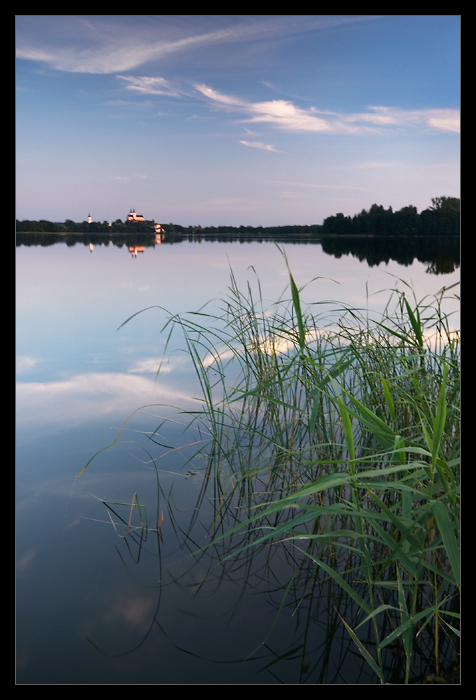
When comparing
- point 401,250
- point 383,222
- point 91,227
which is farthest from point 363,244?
point 91,227

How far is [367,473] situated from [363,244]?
65.1ft

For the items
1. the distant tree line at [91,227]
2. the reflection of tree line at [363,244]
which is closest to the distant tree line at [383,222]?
the reflection of tree line at [363,244]

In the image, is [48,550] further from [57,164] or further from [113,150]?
[113,150]

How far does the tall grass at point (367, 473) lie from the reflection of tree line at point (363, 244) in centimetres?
656

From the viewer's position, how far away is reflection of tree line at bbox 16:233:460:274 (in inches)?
521

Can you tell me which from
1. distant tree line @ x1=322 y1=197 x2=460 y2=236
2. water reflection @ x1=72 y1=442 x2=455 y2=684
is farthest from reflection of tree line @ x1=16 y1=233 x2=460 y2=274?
water reflection @ x1=72 y1=442 x2=455 y2=684

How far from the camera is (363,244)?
64.6 feet

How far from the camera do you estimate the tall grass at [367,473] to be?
4.16 feet

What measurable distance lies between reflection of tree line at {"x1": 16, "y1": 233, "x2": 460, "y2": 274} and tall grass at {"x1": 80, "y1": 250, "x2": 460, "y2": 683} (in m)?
6.56

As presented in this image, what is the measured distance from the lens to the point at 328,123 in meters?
6.96

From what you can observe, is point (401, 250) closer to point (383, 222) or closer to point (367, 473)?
point (383, 222)
